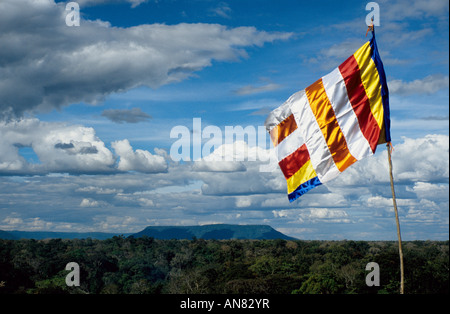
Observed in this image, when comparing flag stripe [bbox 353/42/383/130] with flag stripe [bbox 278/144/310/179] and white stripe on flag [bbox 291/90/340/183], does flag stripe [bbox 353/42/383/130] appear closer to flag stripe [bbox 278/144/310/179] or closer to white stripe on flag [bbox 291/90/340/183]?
white stripe on flag [bbox 291/90/340/183]

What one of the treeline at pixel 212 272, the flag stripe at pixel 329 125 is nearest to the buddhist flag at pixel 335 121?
the flag stripe at pixel 329 125

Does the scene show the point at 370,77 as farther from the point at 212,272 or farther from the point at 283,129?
the point at 212,272

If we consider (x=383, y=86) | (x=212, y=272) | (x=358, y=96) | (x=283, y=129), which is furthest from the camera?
(x=212, y=272)

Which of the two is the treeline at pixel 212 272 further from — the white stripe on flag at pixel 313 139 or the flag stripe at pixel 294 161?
the white stripe on flag at pixel 313 139

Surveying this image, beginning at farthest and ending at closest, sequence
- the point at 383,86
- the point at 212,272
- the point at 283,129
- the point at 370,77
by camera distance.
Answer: the point at 212,272
the point at 283,129
the point at 370,77
the point at 383,86

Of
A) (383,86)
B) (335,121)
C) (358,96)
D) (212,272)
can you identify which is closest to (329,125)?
(335,121)

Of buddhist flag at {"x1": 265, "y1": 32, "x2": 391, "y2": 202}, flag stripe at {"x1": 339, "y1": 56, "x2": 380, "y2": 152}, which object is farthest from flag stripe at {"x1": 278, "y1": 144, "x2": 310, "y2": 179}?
flag stripe at {"x1": 339, "y1": 56, "x2": 380, "y2": 152}
